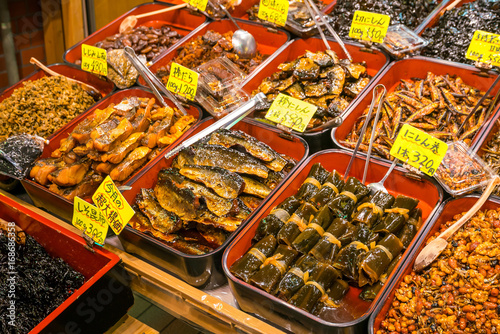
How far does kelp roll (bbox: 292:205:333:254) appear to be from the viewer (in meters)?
2.08

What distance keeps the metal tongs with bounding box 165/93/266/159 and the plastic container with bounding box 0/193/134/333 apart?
68 centimetres

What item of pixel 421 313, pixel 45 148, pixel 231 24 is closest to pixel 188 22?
pixel 231 24

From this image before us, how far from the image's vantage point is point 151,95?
3148mm

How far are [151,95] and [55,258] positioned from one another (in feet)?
4.22

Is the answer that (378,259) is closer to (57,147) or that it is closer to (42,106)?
(57,147)

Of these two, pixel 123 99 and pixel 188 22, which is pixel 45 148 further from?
pixel 188 22

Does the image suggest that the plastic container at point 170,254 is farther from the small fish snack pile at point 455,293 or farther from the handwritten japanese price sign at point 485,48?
the handwritten japanese price sign at point 485,48

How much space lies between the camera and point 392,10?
3.64 m

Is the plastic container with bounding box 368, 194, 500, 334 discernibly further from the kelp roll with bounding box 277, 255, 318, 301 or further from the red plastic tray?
the red plastic tray

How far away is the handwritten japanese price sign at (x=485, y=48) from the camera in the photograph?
290 centimetres

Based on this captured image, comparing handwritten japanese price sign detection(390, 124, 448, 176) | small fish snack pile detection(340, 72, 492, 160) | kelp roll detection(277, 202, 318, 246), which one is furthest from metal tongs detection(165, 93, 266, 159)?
handwritten japanese price sign detection(390, 124, 448, 176)

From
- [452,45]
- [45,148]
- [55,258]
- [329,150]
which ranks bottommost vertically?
[55,258]

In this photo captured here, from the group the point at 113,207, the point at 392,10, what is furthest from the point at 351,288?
the point at 392,10

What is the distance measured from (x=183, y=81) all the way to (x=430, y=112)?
5.12 ft
